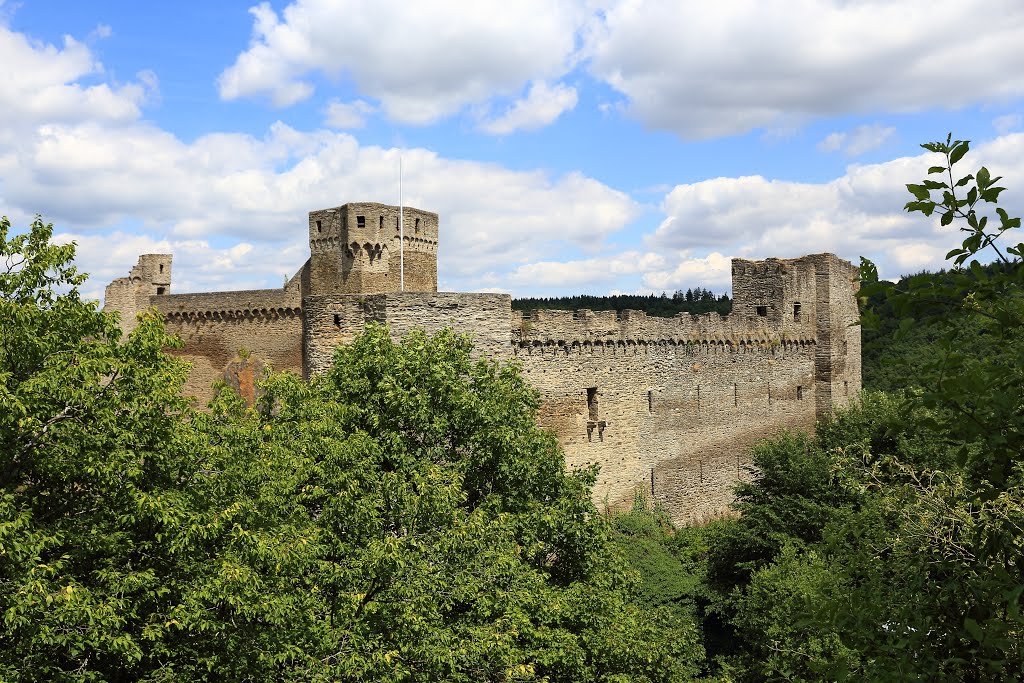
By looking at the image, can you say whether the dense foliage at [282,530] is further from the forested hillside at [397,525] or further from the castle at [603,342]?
the castle at [603,342]

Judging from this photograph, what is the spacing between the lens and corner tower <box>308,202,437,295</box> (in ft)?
103

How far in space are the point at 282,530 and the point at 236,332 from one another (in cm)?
1816

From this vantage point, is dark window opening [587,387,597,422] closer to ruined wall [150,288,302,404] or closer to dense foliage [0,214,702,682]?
dense foliage [0,214,702,682]

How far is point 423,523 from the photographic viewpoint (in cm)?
1502

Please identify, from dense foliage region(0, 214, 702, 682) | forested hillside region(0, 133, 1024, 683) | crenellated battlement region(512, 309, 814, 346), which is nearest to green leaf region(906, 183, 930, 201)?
forested hillside region(0, 133, 1024, 683)

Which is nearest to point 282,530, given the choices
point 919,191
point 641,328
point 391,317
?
point 391,317

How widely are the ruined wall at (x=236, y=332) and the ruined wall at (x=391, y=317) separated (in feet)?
16.7

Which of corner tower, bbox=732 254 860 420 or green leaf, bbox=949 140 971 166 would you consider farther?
corner tower, bbox=732 254 860 420

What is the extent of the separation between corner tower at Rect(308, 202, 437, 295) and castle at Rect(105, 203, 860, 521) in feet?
0.18

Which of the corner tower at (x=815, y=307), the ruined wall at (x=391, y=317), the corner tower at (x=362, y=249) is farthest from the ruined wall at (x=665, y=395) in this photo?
the corner tower at (x=362, y=249)

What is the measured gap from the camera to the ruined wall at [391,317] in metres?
20.7

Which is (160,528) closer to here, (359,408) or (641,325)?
(359,408)

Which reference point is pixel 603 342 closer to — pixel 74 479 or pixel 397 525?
pixel 397 525

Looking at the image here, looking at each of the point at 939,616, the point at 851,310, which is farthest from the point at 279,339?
the point at 851,310
